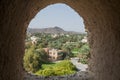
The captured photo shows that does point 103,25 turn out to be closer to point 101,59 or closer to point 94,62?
point 101,59

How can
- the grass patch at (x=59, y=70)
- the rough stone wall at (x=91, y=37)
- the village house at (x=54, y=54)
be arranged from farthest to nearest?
the village house at (x=54, y=54) < the grass patch at (x=59, y=70) < the rough stone wall at (x=91, y=37)

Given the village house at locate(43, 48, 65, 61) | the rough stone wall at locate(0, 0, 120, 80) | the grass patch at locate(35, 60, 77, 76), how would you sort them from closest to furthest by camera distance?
the rough stone wall at locate(0, 0, 120, 80), the grass patch at locate(35, 60, 77, 76), the village house at locate(43, 48, 65, 61)

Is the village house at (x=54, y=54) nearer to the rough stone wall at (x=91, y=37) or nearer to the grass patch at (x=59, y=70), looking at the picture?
the grass patch at (x=59, y=70)

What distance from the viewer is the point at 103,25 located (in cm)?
539

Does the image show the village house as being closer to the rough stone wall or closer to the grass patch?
the grass patch

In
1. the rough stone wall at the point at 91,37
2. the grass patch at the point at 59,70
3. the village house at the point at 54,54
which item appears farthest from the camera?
the village house at the point at 54,54

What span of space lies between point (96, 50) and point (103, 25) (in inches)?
50.5

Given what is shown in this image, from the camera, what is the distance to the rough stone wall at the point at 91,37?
10.3 feet

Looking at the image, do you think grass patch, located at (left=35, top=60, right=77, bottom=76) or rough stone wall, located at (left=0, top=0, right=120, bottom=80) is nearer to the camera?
rough stone wall, located at (left=0, top=0, right=120, bottom=80)

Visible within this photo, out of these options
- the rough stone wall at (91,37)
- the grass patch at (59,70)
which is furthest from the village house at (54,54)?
the rough stone wall at (91,37)

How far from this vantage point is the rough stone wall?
314cm

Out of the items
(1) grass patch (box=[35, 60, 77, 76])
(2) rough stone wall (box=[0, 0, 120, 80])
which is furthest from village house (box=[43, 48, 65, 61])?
(2) rough stone wall (box=[0, 0, 120, 80])

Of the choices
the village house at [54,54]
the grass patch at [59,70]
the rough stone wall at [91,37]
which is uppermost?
the rough stone wall at [91,37]

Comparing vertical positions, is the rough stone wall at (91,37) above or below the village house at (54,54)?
above
